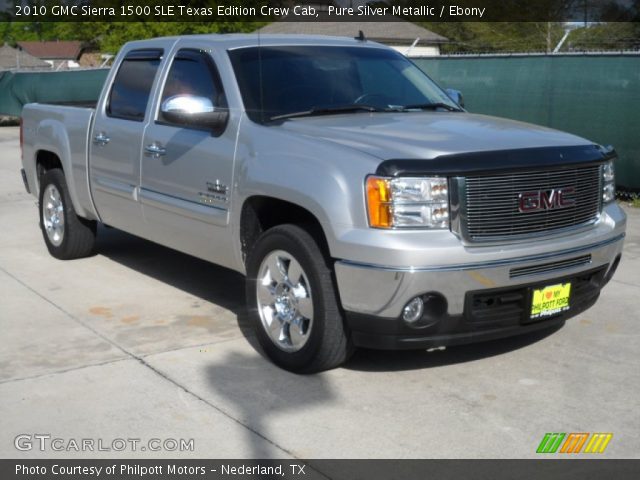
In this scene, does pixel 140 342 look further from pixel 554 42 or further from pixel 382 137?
pixel 554 42

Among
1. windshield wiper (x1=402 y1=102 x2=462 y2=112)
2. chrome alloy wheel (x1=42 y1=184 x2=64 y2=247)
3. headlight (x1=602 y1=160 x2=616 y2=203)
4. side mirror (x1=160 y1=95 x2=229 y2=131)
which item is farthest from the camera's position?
chrome alloy wheel (x1=42 y1=184 x2=64 y2=247)

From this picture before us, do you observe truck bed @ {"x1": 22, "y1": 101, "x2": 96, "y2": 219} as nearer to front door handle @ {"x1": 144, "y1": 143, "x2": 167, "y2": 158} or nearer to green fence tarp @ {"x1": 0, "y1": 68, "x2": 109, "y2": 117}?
front door handle @ {"x1": 144, "y1": 143, "x2": 167, "y2": 158}

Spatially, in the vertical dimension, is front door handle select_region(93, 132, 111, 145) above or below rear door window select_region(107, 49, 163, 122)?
below

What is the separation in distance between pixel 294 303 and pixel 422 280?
92cm

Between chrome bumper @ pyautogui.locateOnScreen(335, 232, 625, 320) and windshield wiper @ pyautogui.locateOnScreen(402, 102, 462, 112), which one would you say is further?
windshield wiper @ pyautogui.locateOnScreen(402, 102, 462, 112)

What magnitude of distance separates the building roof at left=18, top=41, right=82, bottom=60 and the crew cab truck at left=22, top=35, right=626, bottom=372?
3797 inches

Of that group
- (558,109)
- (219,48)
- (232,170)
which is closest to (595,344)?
(232,170)

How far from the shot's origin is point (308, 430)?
4.64 m

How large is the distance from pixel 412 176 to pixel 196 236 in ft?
6.51

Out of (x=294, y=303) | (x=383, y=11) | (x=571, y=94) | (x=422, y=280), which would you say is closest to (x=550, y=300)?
(x=422, y=280)

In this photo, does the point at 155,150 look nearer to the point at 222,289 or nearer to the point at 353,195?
the point at 222,289

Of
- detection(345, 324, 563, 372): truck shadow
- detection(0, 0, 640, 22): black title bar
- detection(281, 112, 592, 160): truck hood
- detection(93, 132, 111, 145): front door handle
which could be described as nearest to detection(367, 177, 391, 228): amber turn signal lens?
detection(281, 112, 592, 160): truck hood

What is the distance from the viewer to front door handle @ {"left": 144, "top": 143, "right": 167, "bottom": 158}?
21.2 ft
